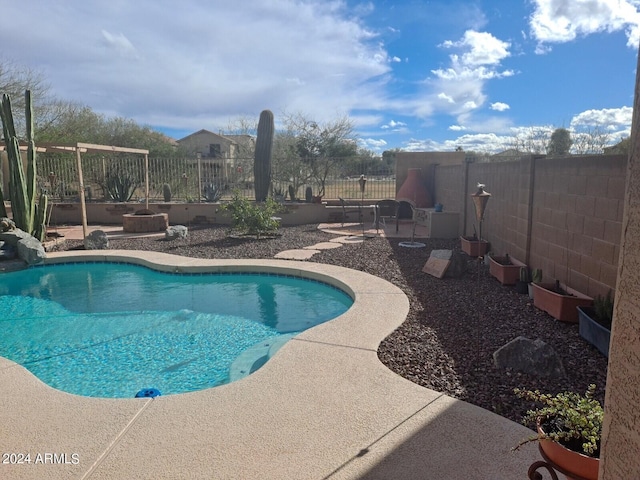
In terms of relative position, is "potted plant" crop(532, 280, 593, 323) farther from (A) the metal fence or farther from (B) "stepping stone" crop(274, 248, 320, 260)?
(A) the metal fence

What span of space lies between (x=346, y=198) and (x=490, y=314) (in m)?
10.4

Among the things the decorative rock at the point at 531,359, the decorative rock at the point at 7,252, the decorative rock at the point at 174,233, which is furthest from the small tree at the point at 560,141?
the decorative rock at the point at 7,252

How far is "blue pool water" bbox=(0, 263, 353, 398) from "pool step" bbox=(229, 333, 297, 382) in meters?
0.01

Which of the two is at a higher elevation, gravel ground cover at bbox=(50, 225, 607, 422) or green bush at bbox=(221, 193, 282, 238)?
green bush at bbox=(221, 193, 282, 238)

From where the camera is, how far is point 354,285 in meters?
6.03

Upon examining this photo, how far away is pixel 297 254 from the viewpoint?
8.24m

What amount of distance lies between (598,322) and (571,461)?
256 cm

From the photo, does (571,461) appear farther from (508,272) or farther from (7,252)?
(7,252)

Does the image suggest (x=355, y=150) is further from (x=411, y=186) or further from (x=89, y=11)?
(x=89, y=11)

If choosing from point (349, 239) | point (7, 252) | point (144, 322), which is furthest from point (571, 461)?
point (7, 252)

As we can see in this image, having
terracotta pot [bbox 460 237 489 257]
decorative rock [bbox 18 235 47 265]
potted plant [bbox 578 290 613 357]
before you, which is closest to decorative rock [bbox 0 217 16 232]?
decorative rock [bbox 18 235 47 265]

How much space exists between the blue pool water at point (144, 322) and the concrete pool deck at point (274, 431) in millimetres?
885

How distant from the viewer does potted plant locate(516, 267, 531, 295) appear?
18.1 feet

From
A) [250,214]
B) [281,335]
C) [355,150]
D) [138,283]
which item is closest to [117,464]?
[281,335]
